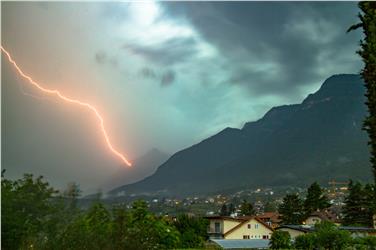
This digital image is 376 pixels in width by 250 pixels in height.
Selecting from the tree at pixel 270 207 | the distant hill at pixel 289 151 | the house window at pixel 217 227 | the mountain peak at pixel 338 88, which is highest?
the mountain peak at pixel 338 88

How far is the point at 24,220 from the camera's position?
24.2 feet

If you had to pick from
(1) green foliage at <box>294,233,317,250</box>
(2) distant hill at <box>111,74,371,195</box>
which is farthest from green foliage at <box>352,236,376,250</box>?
(2) distant hill at <box>111,74,371,195</box>

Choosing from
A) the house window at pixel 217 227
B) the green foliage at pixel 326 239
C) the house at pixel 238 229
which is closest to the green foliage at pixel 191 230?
the green foliage at pixel 326 239

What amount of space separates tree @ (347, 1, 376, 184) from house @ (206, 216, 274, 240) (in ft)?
127

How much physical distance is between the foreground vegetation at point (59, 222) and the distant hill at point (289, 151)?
6805cm

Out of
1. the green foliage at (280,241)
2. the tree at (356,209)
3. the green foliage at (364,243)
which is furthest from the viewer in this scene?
the tree at (356,209)

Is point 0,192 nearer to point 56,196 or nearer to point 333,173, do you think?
point 56,196

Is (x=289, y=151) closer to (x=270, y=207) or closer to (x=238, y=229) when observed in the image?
(x=270, y=207)

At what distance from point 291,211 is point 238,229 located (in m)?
10.9

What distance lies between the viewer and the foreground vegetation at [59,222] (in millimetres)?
7180

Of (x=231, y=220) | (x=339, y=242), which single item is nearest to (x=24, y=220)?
(x=339, y=242)

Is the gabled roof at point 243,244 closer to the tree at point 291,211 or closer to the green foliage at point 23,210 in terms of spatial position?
the tree at point 291,211

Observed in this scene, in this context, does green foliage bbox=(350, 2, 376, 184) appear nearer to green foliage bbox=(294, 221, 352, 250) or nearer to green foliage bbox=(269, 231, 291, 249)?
green foliage bbox=(294, 221, 352, 250)

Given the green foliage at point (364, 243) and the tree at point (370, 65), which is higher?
the tree at point (370, 65)
